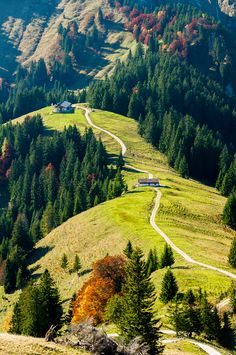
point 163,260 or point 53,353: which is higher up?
point 53,353

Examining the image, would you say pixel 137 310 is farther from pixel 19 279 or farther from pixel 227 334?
pixel 19 279

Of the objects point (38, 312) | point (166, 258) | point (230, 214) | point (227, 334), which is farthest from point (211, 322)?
point (230, 214)

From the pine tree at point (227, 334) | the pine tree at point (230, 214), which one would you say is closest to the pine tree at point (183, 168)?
the pine tree at point (230, 214)

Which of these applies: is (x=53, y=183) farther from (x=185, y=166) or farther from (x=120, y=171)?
(x=185, y=166)

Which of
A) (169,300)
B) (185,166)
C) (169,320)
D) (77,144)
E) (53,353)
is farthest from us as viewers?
(77,144)

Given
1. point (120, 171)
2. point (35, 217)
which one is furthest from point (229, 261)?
point (35, 217)

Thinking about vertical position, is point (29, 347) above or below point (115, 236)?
above
